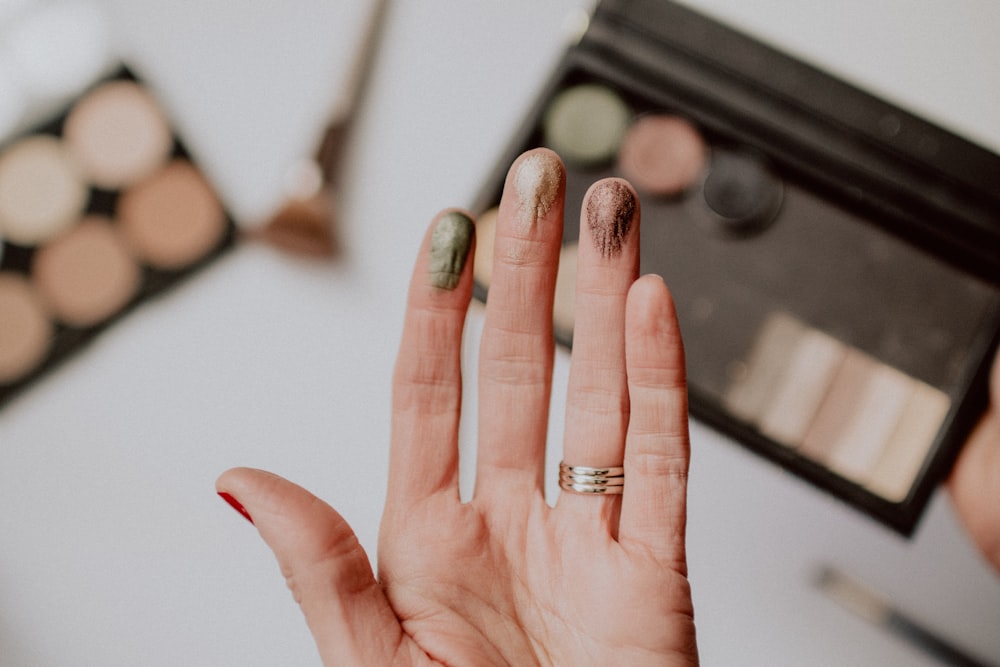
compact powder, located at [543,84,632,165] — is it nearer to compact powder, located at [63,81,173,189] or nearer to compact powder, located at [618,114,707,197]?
compact powder, located at [618,114,707,197]

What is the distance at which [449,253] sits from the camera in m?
0.59

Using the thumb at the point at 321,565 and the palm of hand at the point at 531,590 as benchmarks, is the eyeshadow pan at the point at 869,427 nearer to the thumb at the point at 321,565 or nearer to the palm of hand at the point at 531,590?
the palm of hand at the point at 531,590

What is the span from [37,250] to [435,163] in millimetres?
436

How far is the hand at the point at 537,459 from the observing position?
56cm

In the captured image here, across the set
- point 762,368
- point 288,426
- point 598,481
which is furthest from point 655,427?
point 288,426

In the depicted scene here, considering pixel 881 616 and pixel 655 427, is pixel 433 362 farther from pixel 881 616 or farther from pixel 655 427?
pixel 881 616

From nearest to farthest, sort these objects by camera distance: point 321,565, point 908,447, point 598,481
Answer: point 321,565, point 598,481, point 908,447

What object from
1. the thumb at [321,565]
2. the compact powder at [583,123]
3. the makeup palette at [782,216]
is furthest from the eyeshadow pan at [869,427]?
the thumb at [321,565]

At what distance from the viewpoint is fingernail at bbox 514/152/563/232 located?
22.6 inches

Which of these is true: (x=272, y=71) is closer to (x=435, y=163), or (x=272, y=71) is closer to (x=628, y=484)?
(x=435, y=163)

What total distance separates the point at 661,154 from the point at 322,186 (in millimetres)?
372

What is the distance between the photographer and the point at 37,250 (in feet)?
2.56

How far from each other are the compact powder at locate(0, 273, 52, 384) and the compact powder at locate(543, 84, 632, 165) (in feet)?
1.88

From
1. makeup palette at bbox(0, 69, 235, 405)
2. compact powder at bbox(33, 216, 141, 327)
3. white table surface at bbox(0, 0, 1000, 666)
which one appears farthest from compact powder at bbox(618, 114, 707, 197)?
compact powder at bbox(33, 216, 141, 327)
